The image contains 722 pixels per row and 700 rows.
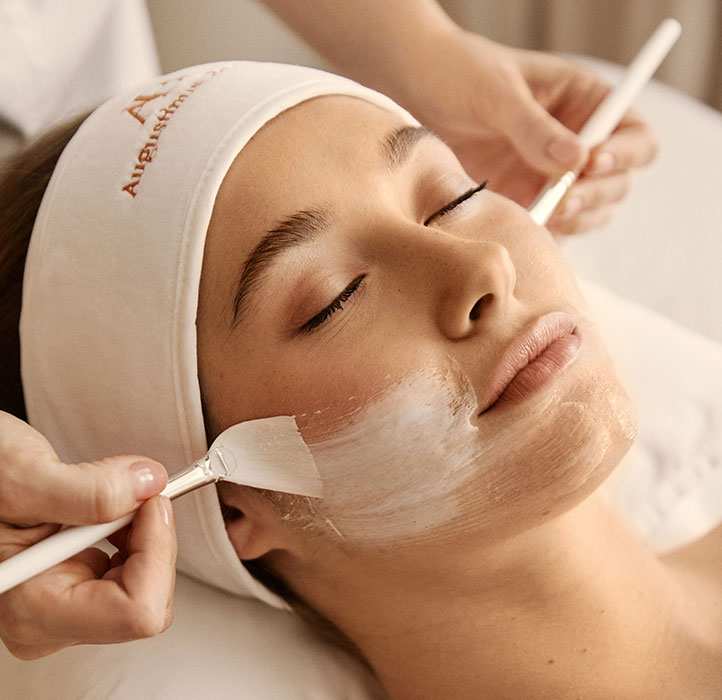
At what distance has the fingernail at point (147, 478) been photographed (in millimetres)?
809

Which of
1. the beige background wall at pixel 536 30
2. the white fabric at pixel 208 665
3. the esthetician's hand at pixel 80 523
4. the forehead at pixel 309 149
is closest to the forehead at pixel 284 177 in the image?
the forehead at pixel 309 149

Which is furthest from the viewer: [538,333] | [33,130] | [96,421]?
[33,130]

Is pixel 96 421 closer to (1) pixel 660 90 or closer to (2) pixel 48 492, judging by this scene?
(2) pixel 48 492

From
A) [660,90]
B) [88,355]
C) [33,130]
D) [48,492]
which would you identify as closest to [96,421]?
[88,355]

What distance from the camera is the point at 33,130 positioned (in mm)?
1436

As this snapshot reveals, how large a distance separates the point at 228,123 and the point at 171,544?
0.45 m

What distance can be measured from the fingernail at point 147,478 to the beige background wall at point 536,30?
5.08 ft

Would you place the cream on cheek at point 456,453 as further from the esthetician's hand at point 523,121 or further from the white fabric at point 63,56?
the white fabric at point 63,56

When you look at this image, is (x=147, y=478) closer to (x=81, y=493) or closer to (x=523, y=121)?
(x=81, y=493)

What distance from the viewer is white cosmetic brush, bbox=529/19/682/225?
51.9 inches

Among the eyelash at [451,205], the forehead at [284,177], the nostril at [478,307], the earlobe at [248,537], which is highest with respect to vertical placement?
the forehead at [284,177]

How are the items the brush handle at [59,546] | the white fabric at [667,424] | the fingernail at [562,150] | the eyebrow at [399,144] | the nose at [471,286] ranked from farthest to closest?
the white fabric at [667,424] < the fingernail at [562,150] < the eyebrow at [399,144] < the nose at [471,286] < the brush handle at [59,546]

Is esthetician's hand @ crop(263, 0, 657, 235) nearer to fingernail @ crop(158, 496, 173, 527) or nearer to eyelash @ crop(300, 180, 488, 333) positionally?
eyelash @ crop(300, 180, 488, 333)

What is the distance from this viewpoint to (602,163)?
4.66 ft
